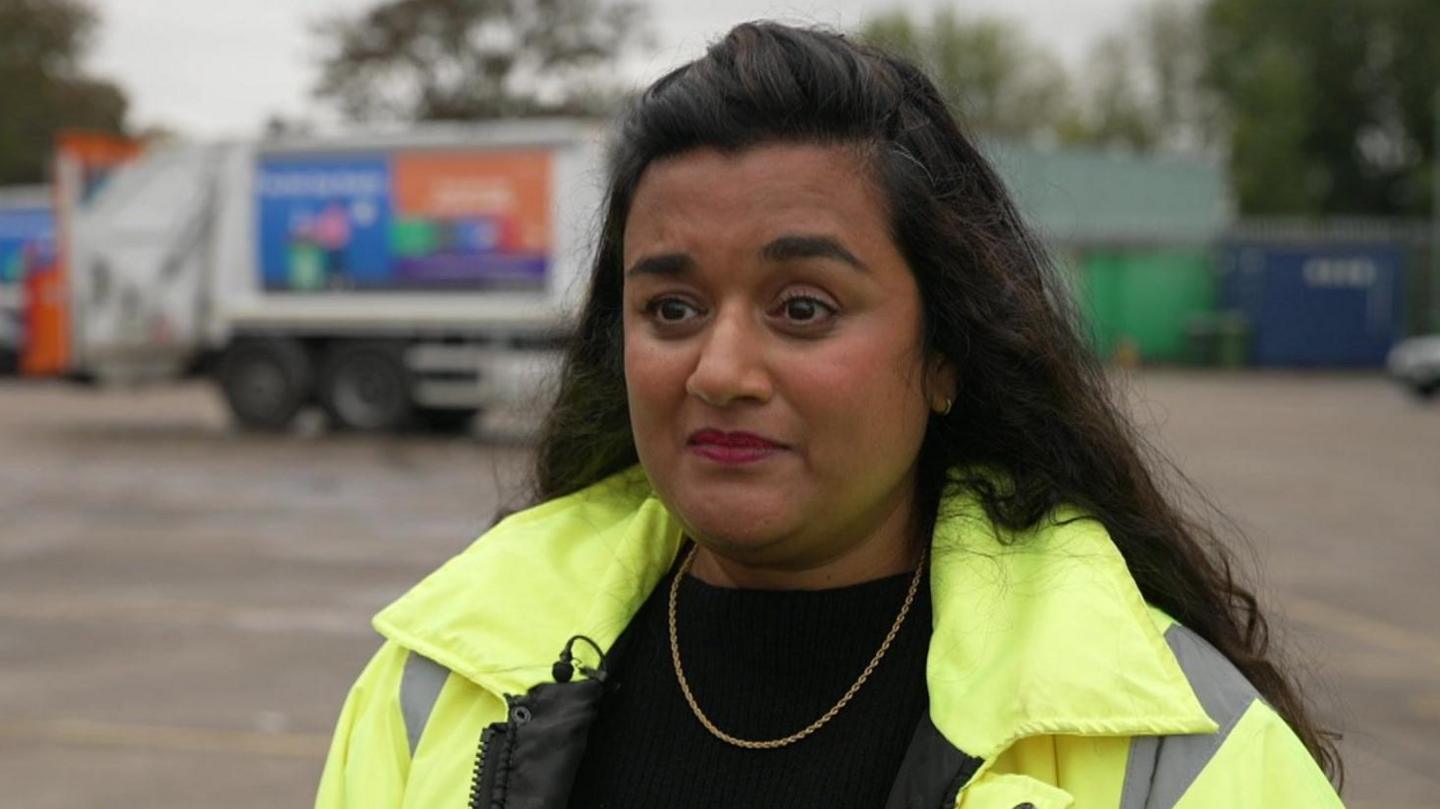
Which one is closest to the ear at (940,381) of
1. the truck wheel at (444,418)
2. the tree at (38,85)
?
the truck wheel at (444,418)

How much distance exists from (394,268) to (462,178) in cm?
127

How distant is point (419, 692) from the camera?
1946mm

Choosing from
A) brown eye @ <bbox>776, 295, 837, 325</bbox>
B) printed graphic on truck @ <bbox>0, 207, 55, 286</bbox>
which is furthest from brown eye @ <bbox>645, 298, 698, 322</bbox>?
printed graphic on truck @ <bbox>0, 207, 55, 286</bbox>

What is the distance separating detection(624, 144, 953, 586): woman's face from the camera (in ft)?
5.90

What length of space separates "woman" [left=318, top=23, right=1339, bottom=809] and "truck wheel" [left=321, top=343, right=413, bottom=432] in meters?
18.0

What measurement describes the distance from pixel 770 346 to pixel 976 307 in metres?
0.26

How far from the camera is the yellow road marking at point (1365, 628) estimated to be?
320 inches

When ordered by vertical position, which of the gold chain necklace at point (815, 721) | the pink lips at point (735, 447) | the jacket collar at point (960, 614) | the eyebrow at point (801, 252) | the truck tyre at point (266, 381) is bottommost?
the truck tyre at point (266, 381)

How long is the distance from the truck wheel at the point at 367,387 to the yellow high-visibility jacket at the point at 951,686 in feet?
58.8

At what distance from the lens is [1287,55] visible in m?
57.2

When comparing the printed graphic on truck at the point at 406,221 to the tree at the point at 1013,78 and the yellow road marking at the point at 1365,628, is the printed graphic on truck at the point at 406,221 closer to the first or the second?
the yellow road marking at the point at 1365,628

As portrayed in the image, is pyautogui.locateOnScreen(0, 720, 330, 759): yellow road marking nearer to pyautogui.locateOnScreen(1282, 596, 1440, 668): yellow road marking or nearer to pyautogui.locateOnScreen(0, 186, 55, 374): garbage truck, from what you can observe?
pyautogui.locateOnScreen(1282, 596, 1440, 668): yellow road marking

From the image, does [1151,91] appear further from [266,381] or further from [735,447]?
[735,447]

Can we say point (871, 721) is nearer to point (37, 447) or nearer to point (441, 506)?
point (441, 506)
